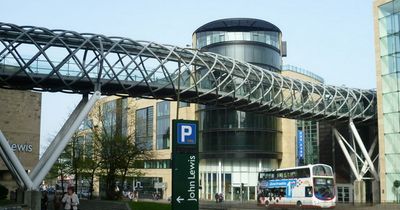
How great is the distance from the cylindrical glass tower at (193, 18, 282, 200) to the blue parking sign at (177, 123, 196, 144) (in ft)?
180

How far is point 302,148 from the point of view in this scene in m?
74.8

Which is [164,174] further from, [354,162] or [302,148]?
[354,162]

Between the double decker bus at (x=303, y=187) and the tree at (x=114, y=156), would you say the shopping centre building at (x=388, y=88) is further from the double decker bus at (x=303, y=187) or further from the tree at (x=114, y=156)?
the tree at (x=114, y=156)

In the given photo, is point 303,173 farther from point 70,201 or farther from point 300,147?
point 300,147

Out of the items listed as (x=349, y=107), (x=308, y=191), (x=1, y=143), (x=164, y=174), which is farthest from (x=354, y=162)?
(x=1, y=143)

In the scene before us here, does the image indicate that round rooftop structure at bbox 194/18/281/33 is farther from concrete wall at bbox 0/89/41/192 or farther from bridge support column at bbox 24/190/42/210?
bridge support column at bbox 24/190/42/210

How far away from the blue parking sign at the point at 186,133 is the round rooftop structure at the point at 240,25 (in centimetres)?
6060

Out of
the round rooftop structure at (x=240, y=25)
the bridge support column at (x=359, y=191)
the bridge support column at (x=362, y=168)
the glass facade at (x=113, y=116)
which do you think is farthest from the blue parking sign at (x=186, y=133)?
the round rooftop structure at (x=240, y=25)

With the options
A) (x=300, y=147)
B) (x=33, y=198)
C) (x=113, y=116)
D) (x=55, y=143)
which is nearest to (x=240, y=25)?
(x=300, y=147)

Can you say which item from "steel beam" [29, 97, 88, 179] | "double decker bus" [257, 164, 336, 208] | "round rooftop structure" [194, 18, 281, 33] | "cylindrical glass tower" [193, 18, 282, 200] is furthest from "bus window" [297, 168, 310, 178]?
"round rooftop structure" [194, 18, 281, 33]

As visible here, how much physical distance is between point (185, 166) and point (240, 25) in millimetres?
61754

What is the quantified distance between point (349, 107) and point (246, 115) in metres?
20.1

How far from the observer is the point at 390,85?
167 ft

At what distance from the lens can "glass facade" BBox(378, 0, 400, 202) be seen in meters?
50.1
